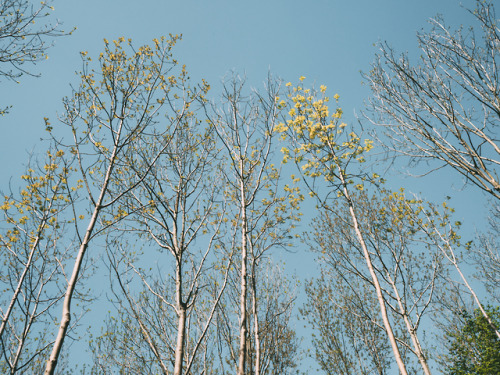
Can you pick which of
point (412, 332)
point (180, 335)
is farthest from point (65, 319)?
point (412, 332)

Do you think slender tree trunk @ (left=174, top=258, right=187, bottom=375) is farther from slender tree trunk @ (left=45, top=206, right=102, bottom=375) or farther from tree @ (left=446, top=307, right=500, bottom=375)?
tree @ (left=446, top=307, right=500, bottom=375)

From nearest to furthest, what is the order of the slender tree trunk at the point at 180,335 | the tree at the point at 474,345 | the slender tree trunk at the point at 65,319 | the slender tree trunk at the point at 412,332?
the slender tree trunk at the point at 65,319 < the slender tree trunk at the point at 180,335 < the slender tree trunk at the point at 412,332 < the tree at the point at 474,345

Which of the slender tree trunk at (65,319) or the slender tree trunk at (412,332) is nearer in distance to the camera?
the slender tree trunk at (65,319)

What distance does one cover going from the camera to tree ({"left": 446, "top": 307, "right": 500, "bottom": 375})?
38.0ft

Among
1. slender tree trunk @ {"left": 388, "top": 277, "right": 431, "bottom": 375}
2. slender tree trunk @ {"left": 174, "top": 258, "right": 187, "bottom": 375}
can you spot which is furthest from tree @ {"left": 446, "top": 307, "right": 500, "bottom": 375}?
slender tree trunk @ {"left": 174, "top": 258, "right": 187, "bottom": 375}

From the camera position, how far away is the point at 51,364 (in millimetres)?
2439

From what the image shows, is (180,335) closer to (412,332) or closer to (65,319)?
(65,319)

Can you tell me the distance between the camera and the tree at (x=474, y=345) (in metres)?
11.6

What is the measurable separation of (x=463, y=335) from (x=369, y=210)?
8.65 metres

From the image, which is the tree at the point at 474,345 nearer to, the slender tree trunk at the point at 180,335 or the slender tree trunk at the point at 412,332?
the slender tree trunk at the point at 412,332

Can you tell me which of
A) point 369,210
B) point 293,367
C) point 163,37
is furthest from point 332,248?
point 163,37

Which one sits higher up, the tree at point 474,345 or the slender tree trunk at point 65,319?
the tree at point 474,345

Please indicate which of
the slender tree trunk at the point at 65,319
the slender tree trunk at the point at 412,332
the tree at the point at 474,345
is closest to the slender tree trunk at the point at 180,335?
the slender tree trunk at the point at 65,319

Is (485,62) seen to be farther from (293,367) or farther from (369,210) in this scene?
(293,367)
